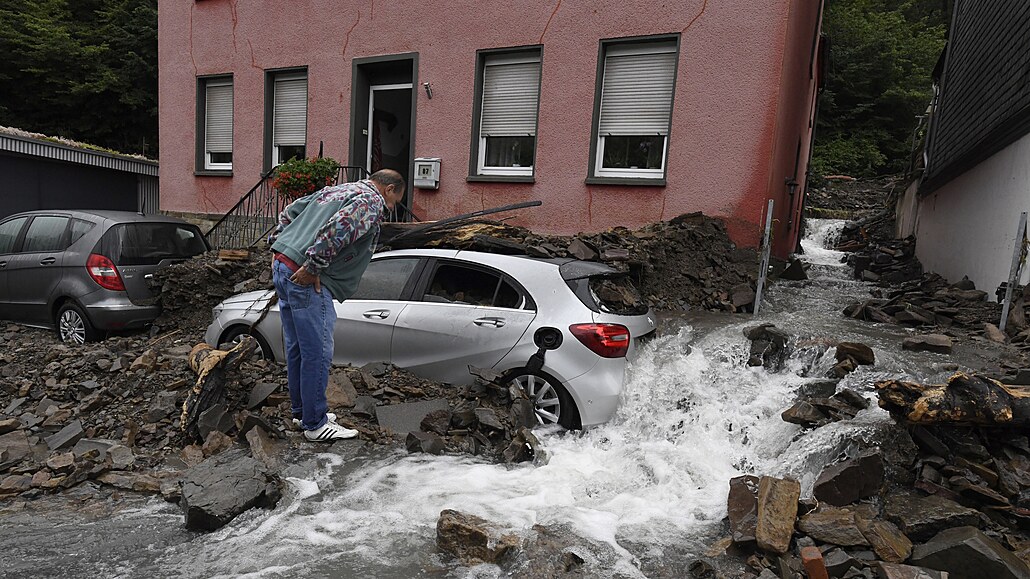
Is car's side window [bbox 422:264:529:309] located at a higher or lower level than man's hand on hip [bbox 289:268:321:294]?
lower

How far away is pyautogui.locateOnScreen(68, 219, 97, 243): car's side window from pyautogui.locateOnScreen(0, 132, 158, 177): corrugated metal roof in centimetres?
897

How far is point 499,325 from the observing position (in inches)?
198

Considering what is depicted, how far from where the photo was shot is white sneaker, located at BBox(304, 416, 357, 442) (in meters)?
4.56

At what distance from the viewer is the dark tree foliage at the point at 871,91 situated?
1084 inches

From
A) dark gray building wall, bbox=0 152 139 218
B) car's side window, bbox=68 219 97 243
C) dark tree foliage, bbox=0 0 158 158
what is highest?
dark tree foliage, bbox=0 0 158 158

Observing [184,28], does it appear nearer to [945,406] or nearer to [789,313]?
[789,313]

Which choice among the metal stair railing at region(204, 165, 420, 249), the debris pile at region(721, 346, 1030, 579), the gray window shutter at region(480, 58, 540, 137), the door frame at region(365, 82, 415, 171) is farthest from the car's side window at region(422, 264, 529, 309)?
the door frame at region(365, 82, 415, 171)

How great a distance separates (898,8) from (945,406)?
35610 millimetres

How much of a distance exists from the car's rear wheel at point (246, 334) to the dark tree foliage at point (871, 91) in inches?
1045

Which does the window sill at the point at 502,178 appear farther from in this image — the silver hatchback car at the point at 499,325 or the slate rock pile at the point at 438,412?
the slate rock pile at the point at 438,412

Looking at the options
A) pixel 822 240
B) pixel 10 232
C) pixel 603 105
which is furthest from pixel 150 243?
pixel 822 240

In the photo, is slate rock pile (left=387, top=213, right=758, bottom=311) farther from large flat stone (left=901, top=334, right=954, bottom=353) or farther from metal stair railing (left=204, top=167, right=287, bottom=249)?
metal stair railing (left=204, top=167, right=287, bottom=249)

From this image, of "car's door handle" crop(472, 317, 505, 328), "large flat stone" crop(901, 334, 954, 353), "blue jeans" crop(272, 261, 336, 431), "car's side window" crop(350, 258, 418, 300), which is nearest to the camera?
"blue jeans" crop(272, 261, 336, 431)

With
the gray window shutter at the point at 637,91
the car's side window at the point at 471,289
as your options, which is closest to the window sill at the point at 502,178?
the gray window shutter at the point at 637,91
